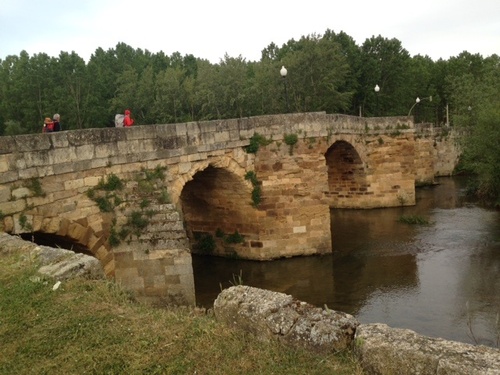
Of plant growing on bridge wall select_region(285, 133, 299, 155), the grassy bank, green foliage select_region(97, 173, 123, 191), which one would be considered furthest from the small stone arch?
plant growing on bridge wall select_region(285, 133, 299, 155)

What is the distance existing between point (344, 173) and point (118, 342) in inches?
714

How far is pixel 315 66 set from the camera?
36938 mm

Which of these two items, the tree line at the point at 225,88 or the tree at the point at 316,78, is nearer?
the tree at the point at 316,78

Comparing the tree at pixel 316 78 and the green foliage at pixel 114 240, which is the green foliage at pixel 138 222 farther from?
the tree at pixel 316 78

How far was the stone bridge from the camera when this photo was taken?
819 cm

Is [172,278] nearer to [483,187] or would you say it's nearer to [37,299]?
[37,299]

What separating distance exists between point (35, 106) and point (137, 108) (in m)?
9.06

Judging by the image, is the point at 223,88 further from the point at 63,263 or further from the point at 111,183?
the point at 63,263

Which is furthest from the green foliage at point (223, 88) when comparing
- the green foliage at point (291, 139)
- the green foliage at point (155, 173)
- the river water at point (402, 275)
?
the green foliage at point (155, 173)

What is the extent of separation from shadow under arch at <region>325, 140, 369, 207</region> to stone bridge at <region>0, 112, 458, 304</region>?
0.06 meters

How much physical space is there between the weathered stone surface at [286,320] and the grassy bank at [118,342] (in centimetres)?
9

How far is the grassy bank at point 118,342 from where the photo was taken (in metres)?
3.36

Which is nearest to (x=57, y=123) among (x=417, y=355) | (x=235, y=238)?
(x=235, y=238)

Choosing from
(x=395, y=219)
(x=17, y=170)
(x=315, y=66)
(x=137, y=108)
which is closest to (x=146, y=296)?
(x=17, y=170)
